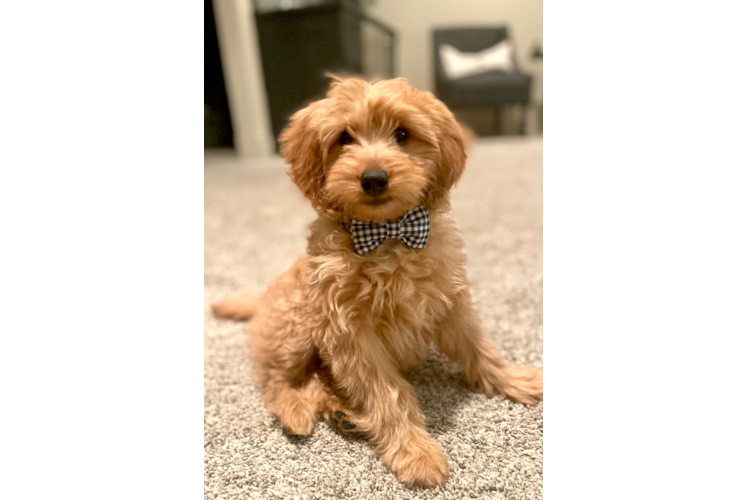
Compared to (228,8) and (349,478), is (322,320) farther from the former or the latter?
(228,8)

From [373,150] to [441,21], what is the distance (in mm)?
5198

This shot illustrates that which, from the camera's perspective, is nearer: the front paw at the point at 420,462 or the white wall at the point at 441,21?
the front paw at the point at 420,462

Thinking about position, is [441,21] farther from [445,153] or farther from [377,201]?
[377,201]

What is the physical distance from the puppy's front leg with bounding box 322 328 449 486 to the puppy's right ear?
31 cm

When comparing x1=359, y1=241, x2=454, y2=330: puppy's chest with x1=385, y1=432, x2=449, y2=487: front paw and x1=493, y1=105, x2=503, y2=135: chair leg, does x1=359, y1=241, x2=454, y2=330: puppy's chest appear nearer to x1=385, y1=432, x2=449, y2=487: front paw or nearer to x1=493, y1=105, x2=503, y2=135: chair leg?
x1=385, y1=432, x2=449, y2=487: front paw

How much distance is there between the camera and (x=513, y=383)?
103 centimetres

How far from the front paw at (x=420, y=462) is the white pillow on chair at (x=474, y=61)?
4759 millimetres

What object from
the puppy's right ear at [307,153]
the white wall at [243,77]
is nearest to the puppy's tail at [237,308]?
the puppy's right ear at [307,153]

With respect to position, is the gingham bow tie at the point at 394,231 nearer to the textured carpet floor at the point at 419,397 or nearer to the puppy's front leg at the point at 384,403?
the puppy's front leg at the point at 384,403

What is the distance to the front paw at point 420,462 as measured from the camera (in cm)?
81

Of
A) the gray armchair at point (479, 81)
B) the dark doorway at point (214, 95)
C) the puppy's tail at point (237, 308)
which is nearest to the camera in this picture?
the puppy's tail at point (237, 308)

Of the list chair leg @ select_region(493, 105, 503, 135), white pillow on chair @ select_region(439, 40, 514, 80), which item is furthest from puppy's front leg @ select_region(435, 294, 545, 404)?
chair leg @ select_region(493, 105, 503, 135)

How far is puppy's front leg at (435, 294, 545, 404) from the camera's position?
3.35ft

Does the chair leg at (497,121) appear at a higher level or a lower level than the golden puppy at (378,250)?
lower
